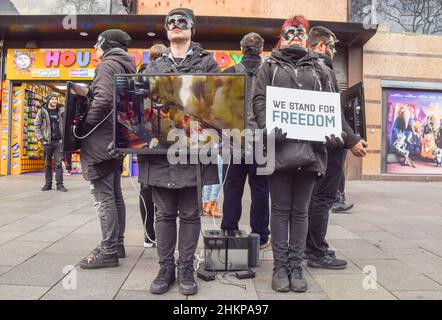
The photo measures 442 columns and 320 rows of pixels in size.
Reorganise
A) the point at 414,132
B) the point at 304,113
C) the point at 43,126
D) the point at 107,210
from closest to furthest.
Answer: the point at 304,113 → the point at 107,210 → the point at 43,126 → the point at 414,132

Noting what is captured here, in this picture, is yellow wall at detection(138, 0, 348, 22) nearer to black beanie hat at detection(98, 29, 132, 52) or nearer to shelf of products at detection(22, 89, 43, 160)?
shelf of products at detection(22, 89, 43, 160)

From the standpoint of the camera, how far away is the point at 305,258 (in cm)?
367

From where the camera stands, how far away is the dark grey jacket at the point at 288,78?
3.06 m

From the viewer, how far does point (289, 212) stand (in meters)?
3.11

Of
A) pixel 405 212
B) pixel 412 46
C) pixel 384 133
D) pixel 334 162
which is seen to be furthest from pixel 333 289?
pixel 412 46

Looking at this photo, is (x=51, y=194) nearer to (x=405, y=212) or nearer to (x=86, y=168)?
(x=86, y=168)

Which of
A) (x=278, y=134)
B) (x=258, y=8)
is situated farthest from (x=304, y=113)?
(x=258, y=8)

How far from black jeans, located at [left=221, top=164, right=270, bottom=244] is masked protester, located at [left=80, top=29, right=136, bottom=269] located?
109 centimetres

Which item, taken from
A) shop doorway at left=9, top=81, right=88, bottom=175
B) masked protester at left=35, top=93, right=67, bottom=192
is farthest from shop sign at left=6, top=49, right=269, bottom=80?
masked protester at left=35, top=93, right=67, bottom=192

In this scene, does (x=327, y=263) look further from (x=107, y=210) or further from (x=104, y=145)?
(x=104, y=145)

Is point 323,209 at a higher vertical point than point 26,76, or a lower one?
lower

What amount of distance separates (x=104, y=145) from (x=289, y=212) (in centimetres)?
169

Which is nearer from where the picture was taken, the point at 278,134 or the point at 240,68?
the point at 278,134

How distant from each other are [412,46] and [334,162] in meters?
10.6
